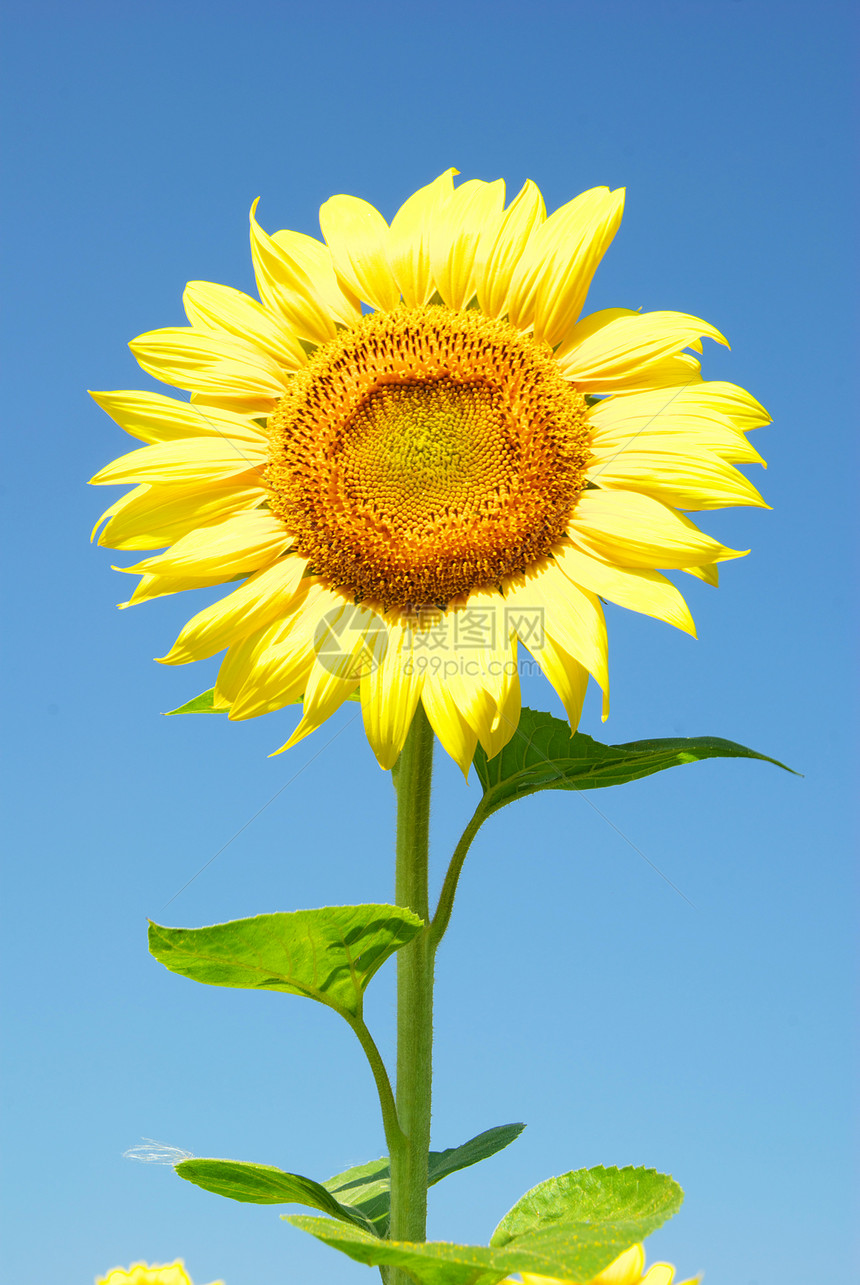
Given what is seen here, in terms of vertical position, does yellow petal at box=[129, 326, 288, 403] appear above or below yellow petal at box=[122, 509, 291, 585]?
above

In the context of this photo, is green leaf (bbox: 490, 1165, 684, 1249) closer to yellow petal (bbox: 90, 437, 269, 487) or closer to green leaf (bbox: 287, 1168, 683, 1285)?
green leaf (bbox: 287, 1168, 683, 1285)

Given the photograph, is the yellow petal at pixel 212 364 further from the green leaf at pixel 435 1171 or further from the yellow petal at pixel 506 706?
the green leaf at pixel 435 1171

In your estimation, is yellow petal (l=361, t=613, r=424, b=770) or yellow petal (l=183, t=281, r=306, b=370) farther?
yellow petal (l=183, t=281, r=306, b=370)

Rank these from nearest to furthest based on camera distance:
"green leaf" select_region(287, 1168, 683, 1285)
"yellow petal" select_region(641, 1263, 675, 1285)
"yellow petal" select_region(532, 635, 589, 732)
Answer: "green leaf" select_region(287, 1168, 683, 1285)
"yellow petal" select_region(641, 1263, 675, 1285)
"yellow petal" select_region(532, 635, 589, 732)

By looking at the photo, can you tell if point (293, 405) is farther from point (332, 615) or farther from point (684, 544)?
point (684, 544)

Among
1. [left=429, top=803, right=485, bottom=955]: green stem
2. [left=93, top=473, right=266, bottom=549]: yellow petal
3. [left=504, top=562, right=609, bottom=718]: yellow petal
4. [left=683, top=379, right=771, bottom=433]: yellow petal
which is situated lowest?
[left=429, top=803, right=485, bottom=955]: green stem

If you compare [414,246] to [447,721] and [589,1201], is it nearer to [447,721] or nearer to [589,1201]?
[447,721]

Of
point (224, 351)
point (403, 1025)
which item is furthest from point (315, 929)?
point (224, 351)

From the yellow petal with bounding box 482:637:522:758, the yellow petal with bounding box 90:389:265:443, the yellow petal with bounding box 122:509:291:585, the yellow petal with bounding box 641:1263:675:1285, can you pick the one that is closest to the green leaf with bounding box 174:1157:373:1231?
the yellow petal with bounding box 641:1263:675:1285
